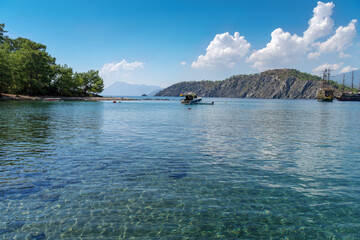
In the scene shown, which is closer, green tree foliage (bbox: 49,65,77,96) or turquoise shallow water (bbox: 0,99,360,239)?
turquoise shallow water (bbox: 0,99,360,239)

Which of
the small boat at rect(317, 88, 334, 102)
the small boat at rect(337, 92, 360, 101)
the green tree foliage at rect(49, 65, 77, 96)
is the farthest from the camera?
the small boat at rect(337, 92, 360, 101)

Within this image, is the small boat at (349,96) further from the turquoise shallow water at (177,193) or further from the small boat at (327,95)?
the turquoise shallow water at (177,193)

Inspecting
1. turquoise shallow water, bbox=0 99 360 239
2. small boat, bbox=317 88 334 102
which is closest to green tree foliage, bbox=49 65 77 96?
turquoise shallow water, bbox=0 99 360 239

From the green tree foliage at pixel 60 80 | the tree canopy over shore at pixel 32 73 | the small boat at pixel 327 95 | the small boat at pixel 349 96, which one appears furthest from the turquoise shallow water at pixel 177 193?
the small boat at pixel 349 96

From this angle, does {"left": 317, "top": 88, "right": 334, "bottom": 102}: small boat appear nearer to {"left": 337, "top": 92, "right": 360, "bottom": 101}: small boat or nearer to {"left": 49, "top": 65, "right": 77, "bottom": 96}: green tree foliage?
{"left": 337, "top": 92, "right": 360, "bottom": 101}: small boat

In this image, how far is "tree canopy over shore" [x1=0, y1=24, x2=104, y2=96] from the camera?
94.3m

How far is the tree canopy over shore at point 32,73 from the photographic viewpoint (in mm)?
94287

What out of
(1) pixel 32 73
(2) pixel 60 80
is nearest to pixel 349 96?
(2) pixel 60 80

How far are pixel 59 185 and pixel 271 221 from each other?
9.14 m

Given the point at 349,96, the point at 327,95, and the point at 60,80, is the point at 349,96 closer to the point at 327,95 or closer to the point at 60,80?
the point at 327,95

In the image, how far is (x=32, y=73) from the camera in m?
107

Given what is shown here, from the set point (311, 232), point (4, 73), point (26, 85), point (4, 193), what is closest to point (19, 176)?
point (4, 193)

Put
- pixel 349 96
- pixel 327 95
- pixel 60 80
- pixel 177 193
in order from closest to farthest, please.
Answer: pixel 177 193 → pixel 60 80 → pixel 327 95 → pixel 349 96

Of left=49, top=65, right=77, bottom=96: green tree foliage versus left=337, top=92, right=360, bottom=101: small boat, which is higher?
left=49, top=65, right=77, bottom=96: green tree foliage
